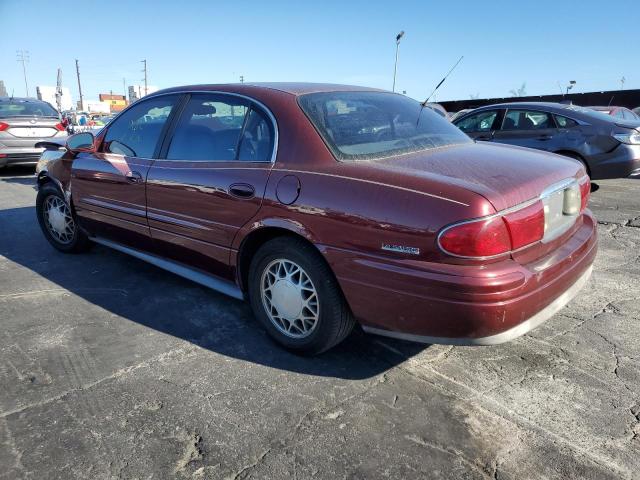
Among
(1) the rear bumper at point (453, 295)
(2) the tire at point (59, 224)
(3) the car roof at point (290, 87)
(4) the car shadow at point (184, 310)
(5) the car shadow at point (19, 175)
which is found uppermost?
(3) the car roof at point (290, 87)

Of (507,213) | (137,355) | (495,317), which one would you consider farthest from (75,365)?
(507,213)

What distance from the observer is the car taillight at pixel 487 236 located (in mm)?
2094

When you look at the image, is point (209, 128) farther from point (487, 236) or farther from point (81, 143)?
point (487, 236)

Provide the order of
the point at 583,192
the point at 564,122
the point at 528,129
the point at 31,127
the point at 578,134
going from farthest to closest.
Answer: the point at 31,127, the point at 528,129, the point at 564,122, the point at 578,134, the point at 583,192

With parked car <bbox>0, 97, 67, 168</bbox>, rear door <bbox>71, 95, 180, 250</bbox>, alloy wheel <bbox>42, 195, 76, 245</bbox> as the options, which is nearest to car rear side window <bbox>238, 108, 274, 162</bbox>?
rear door <bbox>71, 95, 180, 250</bbox>

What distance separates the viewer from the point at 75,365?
2805 mm

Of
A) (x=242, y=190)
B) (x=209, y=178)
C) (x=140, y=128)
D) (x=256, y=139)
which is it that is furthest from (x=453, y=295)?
(x=140, y=128)

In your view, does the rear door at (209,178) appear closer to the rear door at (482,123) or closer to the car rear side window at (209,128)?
the car rear side window at (209,128)

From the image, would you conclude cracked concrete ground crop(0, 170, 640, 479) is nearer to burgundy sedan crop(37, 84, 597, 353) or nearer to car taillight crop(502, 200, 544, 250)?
burgundy sedan crop(37, 84, 597, 353)

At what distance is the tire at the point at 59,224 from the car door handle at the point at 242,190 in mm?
2384

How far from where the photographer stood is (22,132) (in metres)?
9.63

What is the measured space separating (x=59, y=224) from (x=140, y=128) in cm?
169

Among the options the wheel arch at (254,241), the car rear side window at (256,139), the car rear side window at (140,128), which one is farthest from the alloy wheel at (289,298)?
the car rear side window at (140,128)

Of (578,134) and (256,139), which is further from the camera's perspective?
(578,134)
